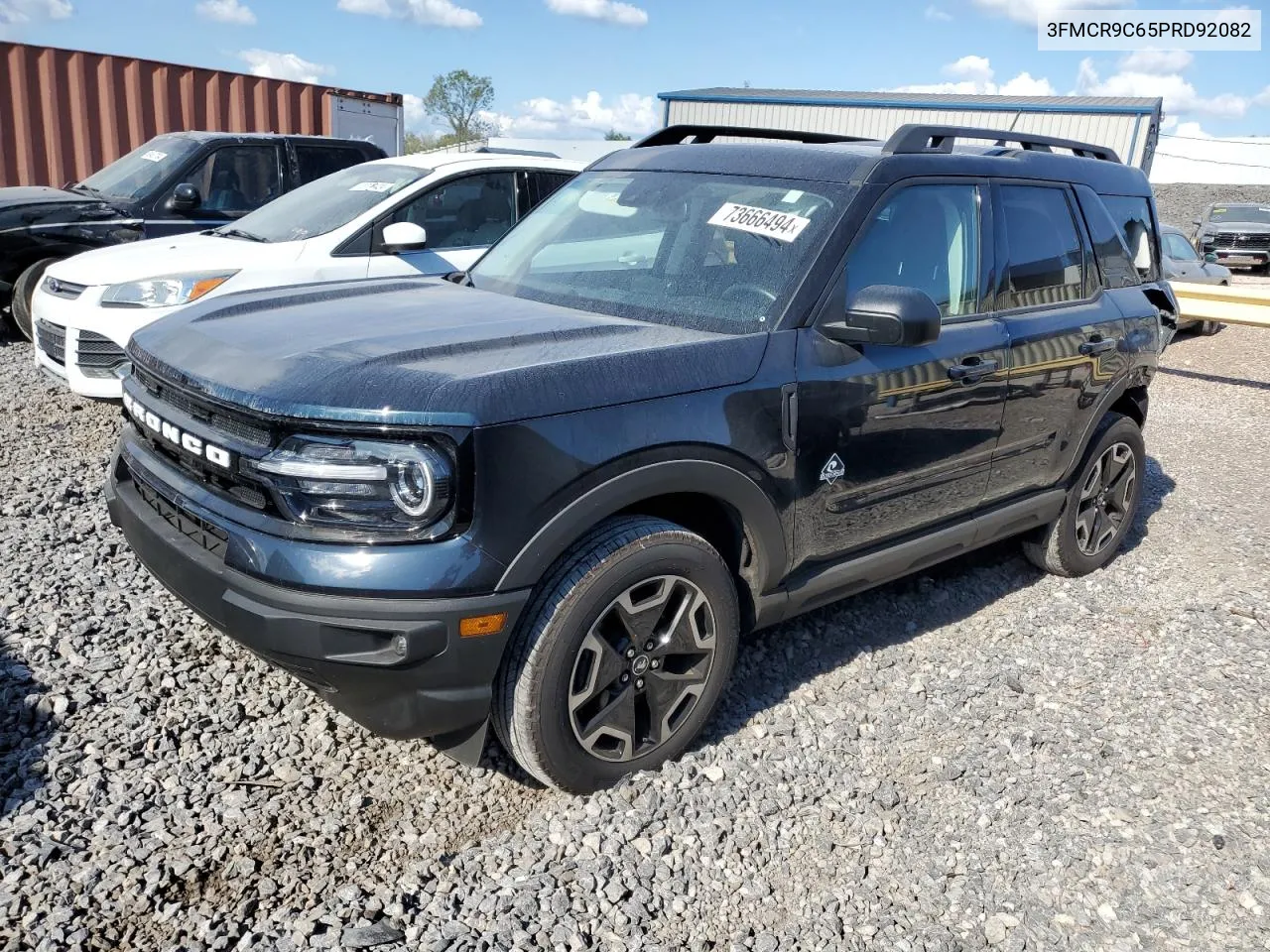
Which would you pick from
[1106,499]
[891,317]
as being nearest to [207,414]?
[891,317]

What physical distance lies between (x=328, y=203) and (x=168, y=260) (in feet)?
3.70

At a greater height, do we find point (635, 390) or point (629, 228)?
point (629, 228)

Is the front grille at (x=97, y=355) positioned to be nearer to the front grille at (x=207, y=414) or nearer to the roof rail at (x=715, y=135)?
the front grille at (x=207, y=414)

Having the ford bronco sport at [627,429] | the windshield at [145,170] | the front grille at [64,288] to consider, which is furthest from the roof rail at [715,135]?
the windshield at [145,170]

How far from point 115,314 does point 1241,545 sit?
20.7 feet

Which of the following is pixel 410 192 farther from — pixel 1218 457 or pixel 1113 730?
pixel 1218 457

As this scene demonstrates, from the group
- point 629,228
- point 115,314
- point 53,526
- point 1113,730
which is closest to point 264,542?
point 629,228

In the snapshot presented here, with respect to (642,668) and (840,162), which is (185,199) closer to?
(840,162)

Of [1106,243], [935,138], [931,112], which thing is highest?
[931,112]

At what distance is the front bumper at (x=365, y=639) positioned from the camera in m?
2.39

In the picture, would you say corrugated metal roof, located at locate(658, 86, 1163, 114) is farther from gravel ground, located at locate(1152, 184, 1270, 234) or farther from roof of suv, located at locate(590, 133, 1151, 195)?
roof of suv, located at locate(590, 133, 1151, 195)

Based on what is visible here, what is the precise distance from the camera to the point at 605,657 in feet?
9.15

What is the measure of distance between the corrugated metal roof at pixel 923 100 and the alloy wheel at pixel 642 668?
23.4 m

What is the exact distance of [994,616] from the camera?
14.5ft
